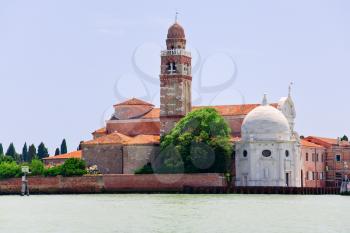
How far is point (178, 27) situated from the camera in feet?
253

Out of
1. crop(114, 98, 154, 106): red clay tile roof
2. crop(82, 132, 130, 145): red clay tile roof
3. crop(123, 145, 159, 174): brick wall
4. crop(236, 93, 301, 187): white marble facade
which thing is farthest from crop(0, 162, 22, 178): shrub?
crop(236, 93, 301, 187): white marble facade

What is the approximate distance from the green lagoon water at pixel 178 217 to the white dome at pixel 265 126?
2029 cm

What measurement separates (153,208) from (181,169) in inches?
915

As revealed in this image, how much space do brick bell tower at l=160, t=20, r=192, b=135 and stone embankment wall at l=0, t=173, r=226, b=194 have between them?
830 cm

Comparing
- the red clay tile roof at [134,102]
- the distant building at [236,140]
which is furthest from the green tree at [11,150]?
the red clay tile roof at [134,102]

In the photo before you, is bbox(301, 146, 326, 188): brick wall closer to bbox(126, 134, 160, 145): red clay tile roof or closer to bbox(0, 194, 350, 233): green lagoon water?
bbox(126, 134, 160, 145): red clay tile roof

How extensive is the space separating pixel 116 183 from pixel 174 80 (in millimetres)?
11803

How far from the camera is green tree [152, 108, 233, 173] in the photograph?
6793cm

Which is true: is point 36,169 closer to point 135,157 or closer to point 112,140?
point 112,140

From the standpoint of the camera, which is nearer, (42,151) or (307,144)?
(307,144)

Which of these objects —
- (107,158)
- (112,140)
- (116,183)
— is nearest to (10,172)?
(107,158)

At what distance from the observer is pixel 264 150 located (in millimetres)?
70375

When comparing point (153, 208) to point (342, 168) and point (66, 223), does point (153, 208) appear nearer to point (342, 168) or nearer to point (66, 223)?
point (66, 223)

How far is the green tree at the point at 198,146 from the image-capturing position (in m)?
67.9
